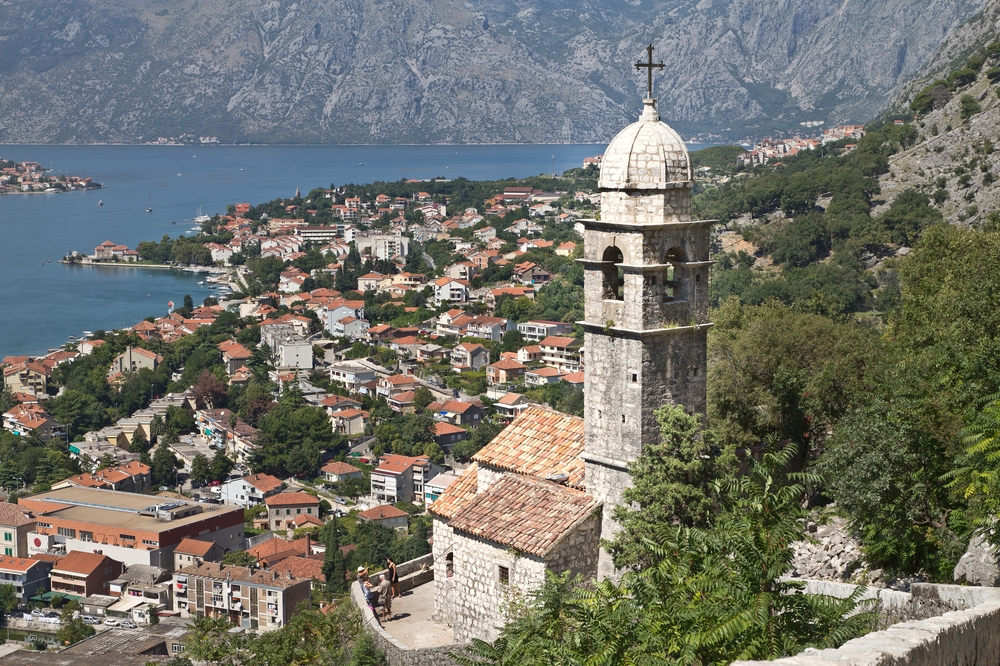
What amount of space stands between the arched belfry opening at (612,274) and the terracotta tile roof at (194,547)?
35.0m

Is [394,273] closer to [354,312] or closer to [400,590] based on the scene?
[354,312]

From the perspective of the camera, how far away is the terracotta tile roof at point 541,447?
548 inches

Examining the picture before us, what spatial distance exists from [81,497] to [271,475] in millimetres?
9372

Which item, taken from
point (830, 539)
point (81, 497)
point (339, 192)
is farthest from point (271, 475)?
point (339, 192)

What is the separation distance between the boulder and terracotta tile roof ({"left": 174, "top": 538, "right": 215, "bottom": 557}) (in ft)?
125

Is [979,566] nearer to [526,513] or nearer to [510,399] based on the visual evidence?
[526,513]

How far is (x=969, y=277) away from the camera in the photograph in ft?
54.7

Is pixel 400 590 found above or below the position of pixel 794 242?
below

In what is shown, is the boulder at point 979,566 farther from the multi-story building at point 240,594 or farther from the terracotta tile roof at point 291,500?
the terracotta tile roof at point 291,500

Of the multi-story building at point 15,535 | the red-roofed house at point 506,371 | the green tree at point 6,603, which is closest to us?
the green tree at point 6,603

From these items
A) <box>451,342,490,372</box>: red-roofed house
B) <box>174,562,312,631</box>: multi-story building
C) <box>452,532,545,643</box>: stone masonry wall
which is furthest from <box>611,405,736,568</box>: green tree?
<box>451,342,490,372</box>: red-roofed house

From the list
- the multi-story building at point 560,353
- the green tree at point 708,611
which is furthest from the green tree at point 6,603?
the green tree at point 708,611

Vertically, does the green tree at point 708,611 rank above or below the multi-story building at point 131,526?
above

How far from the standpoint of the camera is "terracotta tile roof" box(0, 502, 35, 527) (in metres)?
47.5
